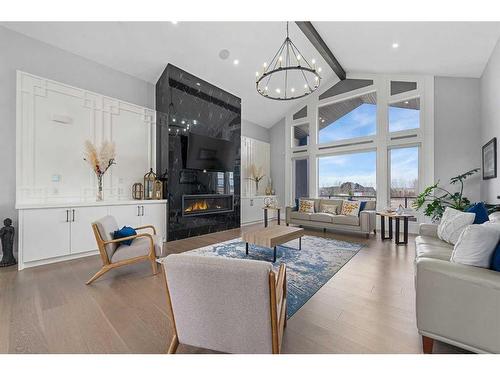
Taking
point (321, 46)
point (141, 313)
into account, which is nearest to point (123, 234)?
point (141, 313)

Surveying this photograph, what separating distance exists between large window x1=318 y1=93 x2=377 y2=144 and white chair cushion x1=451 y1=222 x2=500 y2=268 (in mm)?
5141

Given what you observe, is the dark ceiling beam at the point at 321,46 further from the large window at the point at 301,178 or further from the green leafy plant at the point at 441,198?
the green leafy plant at the point at 441,198

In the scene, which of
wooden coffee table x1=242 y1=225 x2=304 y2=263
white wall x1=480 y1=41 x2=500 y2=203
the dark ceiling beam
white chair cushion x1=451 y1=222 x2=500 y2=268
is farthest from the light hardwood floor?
the dark ceiling beam

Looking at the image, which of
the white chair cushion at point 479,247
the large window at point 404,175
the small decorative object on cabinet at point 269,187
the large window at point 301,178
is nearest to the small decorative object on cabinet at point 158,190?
the small decorative object on cabinet at point 269,187

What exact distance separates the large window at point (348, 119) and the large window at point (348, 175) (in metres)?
0.62

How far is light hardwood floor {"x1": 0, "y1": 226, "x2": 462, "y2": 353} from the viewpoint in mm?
1546

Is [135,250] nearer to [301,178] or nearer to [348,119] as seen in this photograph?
[301,178]

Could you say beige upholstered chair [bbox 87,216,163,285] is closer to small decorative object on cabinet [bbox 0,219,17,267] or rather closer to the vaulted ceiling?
small decorative object on cabinet [bbox 0,219,17,267]

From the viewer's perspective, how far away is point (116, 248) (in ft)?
9.21

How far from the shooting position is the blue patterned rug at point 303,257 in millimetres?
2410

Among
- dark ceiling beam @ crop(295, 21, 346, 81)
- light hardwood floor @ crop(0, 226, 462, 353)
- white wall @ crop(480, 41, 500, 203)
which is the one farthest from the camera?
dark ceiling beam @ crop(295, 21, 346, 81)

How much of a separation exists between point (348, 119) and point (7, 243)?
309 inches

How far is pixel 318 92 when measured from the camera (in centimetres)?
693
